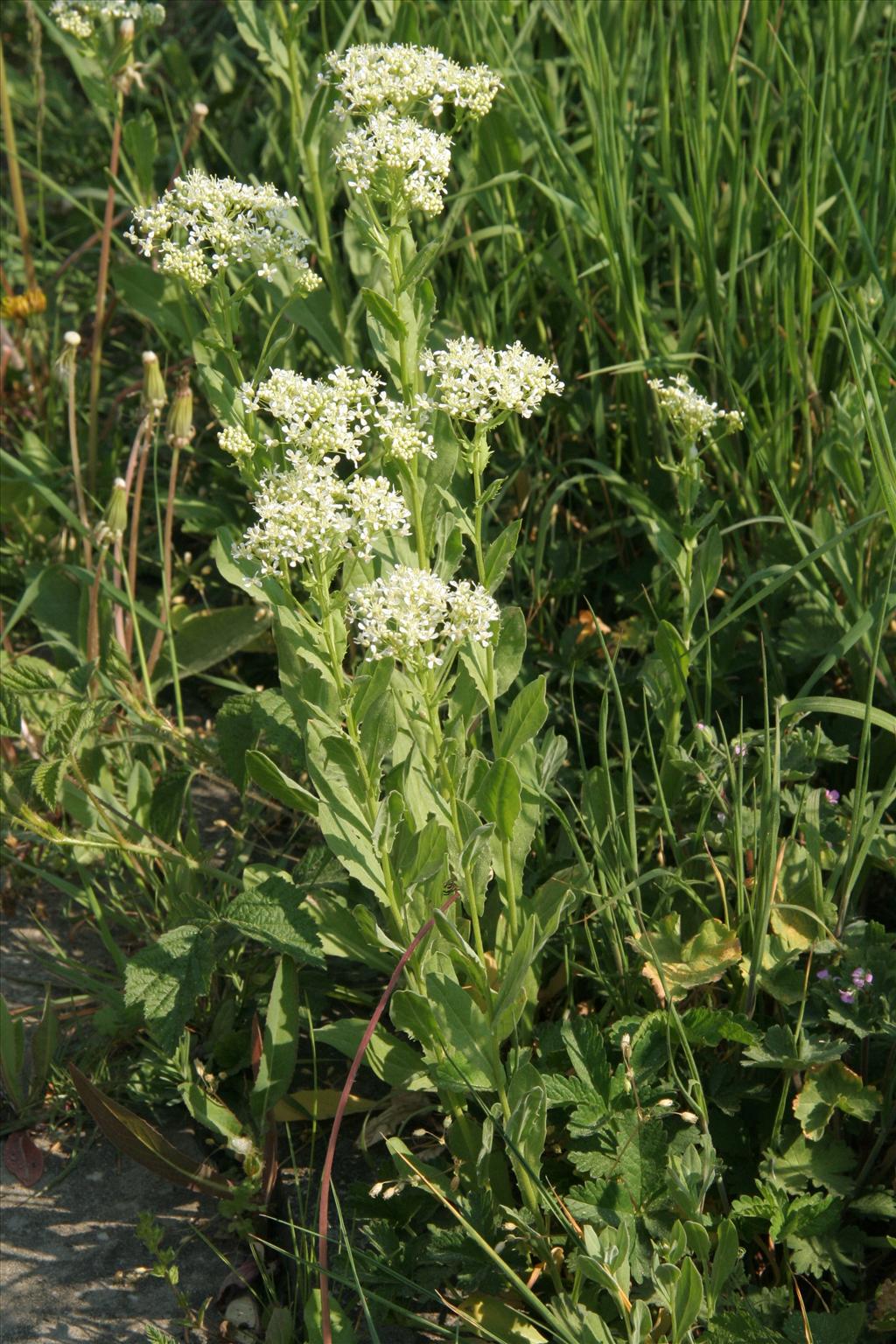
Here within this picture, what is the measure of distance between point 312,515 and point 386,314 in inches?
13.4

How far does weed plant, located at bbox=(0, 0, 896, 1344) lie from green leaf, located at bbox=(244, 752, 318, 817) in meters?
0.02

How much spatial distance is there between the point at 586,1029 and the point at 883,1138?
1.29ft

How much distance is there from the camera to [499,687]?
5.73 feet

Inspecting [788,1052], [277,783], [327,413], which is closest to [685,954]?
[788,1052]

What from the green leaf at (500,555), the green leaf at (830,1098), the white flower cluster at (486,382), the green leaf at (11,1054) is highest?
the white flower cluster at (486,382)

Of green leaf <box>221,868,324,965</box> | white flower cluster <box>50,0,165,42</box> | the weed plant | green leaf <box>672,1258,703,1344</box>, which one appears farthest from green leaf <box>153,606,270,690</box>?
green leaf <box>672,1258,703,1344</box>

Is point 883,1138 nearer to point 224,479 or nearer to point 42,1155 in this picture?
point 42,1155

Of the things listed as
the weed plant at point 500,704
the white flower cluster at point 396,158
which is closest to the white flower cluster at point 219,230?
the weed plant at point 500,704

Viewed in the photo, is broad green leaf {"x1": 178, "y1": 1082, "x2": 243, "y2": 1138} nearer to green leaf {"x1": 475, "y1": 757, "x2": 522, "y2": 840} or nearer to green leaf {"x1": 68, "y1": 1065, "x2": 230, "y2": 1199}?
green leaf {"x1": 68, "y1": 1065, "x2": 230, "y2": 1199}

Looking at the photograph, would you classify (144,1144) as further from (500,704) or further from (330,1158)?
(500,704)

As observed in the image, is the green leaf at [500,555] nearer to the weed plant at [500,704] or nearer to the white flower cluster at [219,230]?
the weed plant at [500,704]

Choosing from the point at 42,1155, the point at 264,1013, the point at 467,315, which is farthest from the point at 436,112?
the point at 42,1155

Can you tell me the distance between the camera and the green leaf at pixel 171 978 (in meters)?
1.77

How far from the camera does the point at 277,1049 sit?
71.9 inches
